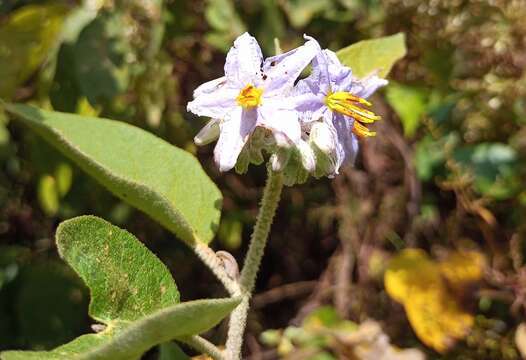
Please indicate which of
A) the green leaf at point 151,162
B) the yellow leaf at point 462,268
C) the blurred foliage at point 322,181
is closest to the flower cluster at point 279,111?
the green leaf at point 151,162

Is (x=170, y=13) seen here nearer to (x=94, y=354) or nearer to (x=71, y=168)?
(x=71, y=168)

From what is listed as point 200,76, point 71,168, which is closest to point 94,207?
point 71,168

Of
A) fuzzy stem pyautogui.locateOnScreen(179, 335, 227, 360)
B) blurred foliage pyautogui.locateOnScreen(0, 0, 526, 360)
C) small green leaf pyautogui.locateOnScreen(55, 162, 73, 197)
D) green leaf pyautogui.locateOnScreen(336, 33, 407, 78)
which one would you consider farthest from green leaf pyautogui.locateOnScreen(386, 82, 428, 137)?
fuzzy stem pyautogui.locateOnScreen(179, 335, 227, 360)

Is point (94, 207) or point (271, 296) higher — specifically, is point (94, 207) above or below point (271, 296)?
above

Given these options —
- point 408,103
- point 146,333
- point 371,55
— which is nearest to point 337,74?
point 371,55

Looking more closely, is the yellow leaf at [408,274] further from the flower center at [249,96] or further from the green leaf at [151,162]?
the flower center at [249,96]

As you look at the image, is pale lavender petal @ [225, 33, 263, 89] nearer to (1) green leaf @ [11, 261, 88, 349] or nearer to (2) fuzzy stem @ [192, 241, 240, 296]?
(2) fuzzy stem @ [192, 241, 240, 296]
